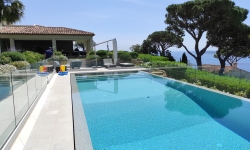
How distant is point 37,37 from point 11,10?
7293 mm

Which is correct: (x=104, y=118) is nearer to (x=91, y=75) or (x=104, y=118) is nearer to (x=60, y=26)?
(x=91, y=75)

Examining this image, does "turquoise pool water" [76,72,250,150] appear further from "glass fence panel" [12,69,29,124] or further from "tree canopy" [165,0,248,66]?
"tree canopy" [165,0,248,66]

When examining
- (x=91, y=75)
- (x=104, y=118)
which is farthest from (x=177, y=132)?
(x=91, y=75)

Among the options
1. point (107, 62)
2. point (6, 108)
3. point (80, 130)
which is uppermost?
point (107, 62)

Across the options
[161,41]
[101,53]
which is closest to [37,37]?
[101,53]

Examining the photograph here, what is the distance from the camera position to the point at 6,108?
354cm

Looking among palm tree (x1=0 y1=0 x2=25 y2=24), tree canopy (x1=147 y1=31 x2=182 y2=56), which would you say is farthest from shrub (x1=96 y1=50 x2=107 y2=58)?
tree canopy (x1=147 y1=31 x2=182 y2=56)

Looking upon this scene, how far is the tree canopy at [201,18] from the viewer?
68.9 ft

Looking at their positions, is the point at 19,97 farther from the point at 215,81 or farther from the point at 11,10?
the point at 11,10

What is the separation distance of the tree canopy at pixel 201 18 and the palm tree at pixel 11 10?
17.0 metres

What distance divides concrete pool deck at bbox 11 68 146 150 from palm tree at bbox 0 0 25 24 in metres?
10.7

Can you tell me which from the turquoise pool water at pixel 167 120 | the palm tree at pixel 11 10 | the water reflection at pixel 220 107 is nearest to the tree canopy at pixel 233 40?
the water reflection at pixel 220 107

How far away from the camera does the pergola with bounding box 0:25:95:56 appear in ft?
67.5

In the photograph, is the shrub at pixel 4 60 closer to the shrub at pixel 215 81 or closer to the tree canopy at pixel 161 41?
the shrub at pixel 215 81
